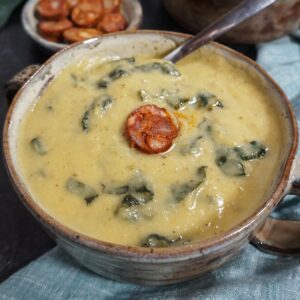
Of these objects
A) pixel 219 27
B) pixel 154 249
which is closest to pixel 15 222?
pixel 154 249

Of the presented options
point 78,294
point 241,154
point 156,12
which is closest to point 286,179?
point 241,154

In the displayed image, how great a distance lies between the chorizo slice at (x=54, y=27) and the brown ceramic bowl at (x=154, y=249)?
56 centimetres

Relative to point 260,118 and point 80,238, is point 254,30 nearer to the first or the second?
point 260,118

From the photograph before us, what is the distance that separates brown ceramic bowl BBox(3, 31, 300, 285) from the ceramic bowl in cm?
48

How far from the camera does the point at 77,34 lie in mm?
1979

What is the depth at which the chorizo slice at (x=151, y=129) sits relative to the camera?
1.21 meters

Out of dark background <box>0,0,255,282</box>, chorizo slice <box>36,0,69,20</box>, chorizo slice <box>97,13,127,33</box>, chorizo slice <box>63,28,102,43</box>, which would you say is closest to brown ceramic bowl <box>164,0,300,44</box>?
dark background <box>0,0,255,282</box>

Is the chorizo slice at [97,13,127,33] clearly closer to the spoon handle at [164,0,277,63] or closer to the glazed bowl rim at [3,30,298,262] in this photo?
the spoon handle at [164,0,277,63]

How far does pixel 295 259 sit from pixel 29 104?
82cm

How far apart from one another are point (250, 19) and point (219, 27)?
0.32 m

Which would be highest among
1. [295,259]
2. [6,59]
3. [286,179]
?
[286,179]

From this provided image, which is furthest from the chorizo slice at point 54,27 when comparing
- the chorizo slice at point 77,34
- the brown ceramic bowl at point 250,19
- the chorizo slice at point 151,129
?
the chorizo slice at point 151,129

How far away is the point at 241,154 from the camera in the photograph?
4.06ft

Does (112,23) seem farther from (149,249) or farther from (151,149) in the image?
(149,249)
